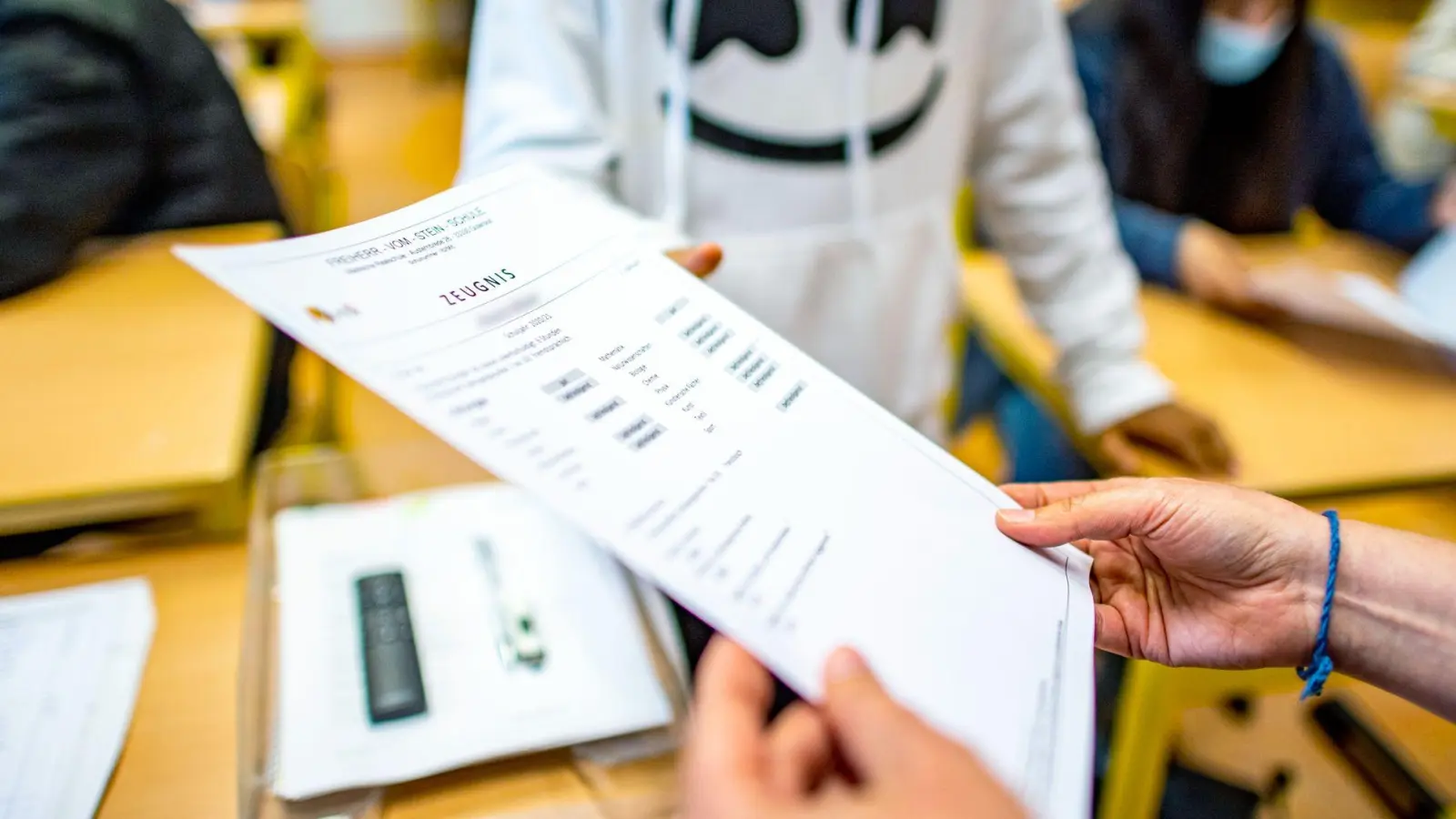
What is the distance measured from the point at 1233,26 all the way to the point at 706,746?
143cm

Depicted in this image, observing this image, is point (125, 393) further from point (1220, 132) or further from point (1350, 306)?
point (1220, 132)

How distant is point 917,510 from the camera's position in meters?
0.41

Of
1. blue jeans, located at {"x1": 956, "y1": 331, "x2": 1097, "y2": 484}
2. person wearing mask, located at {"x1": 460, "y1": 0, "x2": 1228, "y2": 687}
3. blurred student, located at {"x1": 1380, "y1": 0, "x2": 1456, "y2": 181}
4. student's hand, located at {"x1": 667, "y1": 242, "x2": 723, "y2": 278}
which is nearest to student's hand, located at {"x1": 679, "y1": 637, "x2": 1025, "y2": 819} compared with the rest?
student's hand, located at {"x1": 667, "y1": 242, "x2": 723, "y2": 278}

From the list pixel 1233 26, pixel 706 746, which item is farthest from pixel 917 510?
pixel 1233 26

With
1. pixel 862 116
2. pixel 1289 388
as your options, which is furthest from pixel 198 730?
pixel 1289 388

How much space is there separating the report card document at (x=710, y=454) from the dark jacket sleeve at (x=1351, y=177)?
1.38 m

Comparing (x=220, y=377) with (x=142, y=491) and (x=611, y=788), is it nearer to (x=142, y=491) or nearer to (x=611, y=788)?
(x=142, y=491)

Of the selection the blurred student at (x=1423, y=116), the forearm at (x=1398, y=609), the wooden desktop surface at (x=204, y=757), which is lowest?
the wooden desktop surface at (x=204, y=757)

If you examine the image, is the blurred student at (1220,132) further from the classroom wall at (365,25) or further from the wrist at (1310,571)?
the classroom wall at (365,25)

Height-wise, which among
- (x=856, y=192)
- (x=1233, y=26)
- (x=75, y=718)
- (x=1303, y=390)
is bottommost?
(x=75, y=718)

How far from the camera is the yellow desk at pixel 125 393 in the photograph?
0.54 m

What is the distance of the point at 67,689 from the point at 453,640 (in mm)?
220

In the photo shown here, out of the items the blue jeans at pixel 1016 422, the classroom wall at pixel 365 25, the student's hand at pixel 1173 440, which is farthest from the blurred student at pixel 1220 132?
the classroom wall at pixel 365 25

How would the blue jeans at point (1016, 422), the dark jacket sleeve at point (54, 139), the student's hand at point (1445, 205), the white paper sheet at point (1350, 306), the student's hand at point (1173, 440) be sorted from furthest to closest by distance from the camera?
the student's hand at point (1445, 205)
the blue jeans at point (1016, 422)
the white paper sheet at point (1350, 306)
the student's hand at point (1173, 440)
the dark jacket sleeve at point (54, 139)
